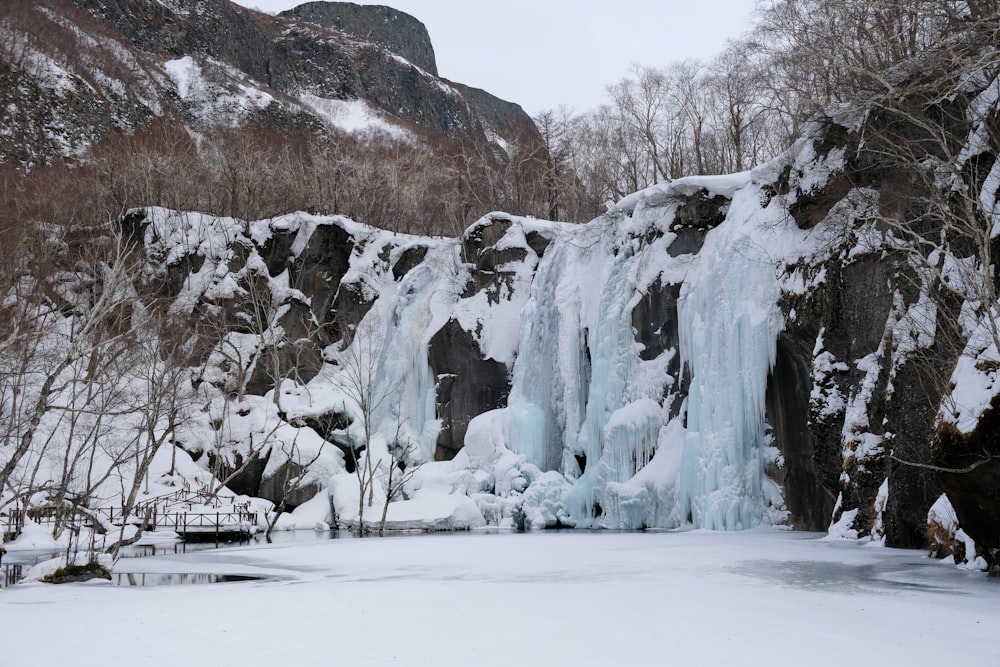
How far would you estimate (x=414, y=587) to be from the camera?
880cm

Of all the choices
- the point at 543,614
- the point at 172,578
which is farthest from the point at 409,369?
the point at 543,614

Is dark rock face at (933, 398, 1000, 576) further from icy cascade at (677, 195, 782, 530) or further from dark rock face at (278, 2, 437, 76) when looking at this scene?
dark rock face at (278, 2, 437, 76)

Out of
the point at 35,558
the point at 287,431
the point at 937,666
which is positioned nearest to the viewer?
the point at 937,666

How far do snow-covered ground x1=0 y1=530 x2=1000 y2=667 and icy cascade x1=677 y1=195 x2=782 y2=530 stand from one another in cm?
505

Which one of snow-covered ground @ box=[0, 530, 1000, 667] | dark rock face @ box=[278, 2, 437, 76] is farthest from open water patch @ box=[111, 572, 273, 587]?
dark rock face @ box=[278, 2, 437, 76]

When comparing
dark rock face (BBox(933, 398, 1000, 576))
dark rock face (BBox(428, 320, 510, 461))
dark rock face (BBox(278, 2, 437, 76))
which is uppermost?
dark rock face (BBox(278, 2, 437, 76))

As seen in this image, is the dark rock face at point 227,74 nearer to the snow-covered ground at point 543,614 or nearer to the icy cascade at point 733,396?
the icy cascade at point 733,396

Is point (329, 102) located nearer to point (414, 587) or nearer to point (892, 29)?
point (892, 29)

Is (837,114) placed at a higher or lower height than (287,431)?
higher

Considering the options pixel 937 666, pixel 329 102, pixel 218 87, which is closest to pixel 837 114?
pixel 937 666

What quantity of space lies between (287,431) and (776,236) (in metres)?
16.4

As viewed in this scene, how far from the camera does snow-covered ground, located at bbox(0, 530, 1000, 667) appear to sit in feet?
17.1

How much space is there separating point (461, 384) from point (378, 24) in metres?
66.4

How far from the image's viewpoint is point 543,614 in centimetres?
673
